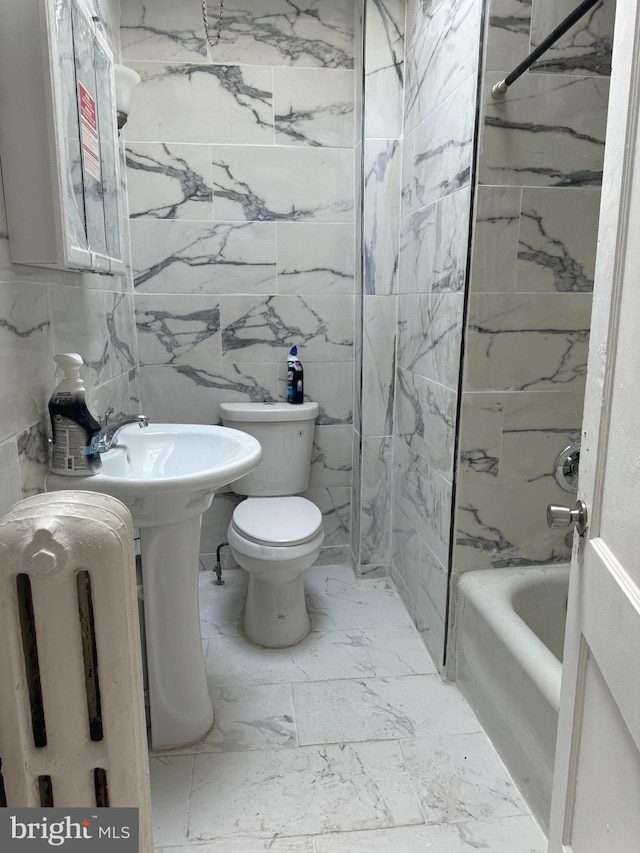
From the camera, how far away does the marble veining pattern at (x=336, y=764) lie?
4.68 ft

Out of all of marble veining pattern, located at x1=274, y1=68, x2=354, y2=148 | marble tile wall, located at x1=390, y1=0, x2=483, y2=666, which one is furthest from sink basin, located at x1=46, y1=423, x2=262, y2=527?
marble veining pattern, located at x1=274, y1=68, x2=354, y2=148

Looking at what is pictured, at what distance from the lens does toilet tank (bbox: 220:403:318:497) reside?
2469 mm

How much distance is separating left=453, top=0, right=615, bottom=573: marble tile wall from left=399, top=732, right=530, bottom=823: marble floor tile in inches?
19.9

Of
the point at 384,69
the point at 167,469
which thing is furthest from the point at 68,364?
the point at 384,69

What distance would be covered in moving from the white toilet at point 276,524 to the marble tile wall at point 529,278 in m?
0.57

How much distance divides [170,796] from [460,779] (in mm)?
755

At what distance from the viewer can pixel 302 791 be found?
5.10 ft

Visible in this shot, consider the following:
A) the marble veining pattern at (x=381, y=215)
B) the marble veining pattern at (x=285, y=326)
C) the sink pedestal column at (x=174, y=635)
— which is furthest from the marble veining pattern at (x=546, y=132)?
the sink pedestal column at (x=174, y=635)

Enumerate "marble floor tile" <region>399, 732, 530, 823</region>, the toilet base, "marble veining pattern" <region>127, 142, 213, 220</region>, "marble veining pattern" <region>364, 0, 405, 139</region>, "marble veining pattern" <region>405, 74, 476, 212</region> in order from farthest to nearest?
"marble veining pattern" <region>127, 142, 213, 220</region> → "marble veining pattern" <region>364, 0, 405, 139</region> → the toilet base → "marble veining pattern" <region>405, 74, 476, 212</region> → "marble floor tile" <region>399, 732, 530, 823</region>

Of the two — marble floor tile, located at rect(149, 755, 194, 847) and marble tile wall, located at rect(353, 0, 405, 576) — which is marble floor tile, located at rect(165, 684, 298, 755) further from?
marble tile wall, located at rect(353, 0, 405, 576)

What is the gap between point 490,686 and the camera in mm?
1716

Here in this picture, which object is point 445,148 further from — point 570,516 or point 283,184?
point 570,516

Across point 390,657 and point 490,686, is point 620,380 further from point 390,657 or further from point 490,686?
point 390,657

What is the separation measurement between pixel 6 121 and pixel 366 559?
6.79 feet
